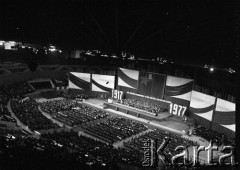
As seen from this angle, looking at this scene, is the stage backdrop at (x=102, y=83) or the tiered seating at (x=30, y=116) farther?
the stage backdrop at (x=102, y=83)

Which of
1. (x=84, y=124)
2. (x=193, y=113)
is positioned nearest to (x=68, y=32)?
(x=84, y=124)

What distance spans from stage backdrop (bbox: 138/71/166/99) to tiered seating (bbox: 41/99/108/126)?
724 centimetres

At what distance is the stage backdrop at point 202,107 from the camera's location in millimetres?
28758

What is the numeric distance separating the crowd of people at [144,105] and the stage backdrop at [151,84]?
→ 4.79ft

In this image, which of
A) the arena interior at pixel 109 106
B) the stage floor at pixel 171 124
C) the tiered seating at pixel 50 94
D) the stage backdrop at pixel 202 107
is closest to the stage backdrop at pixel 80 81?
the arena interior at pixel 109 106

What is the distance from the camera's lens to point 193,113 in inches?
1239

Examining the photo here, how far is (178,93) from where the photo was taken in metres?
33.4

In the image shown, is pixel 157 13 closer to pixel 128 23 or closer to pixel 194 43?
pixel 128 23

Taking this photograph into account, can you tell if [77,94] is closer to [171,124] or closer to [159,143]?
[171,124]

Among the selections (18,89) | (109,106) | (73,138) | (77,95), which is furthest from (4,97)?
(73,138)

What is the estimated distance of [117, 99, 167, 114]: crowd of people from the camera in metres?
33.2

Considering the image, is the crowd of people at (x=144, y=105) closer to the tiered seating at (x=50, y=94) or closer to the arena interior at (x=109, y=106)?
the arena interior at (x=109, y=106)

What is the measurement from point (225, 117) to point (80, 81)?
2291 cm

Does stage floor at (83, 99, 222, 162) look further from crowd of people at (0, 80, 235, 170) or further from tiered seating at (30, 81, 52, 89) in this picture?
tiered seating at (30, 81, 52, 89)
